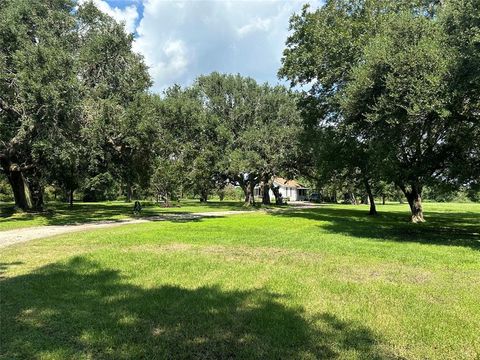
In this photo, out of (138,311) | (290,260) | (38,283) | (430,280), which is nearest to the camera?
(138,311)

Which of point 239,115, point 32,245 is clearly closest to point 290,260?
point 32,245

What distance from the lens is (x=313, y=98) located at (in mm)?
27109

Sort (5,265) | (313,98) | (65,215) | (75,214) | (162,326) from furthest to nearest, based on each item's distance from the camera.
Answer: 1. (75,214)
2. (313,98)
3. (65,215)
4. (5,265)
5. (162,326)

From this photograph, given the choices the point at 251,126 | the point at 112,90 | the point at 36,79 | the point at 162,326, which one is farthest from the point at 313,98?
the point at 162,326

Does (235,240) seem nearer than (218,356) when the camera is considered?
No

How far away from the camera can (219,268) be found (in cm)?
878

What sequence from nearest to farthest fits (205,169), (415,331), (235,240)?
1. (415,331)
2. (235,240)
3. (205,169)

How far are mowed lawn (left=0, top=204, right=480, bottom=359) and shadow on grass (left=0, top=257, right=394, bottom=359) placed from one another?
0.05 feet

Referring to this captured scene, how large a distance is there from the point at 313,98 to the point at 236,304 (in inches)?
899

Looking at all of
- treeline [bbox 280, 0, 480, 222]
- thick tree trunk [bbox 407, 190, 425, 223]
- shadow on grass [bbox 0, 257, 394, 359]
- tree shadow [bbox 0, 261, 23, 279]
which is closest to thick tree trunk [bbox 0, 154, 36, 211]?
tree shadow [bbox 0, 261, 23, 279]

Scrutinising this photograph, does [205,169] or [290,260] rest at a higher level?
[205,169]

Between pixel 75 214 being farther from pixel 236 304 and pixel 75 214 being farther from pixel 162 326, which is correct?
pixel 162 326

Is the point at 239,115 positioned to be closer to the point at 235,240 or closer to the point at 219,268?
the point at 235,240

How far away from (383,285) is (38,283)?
20.7ft
